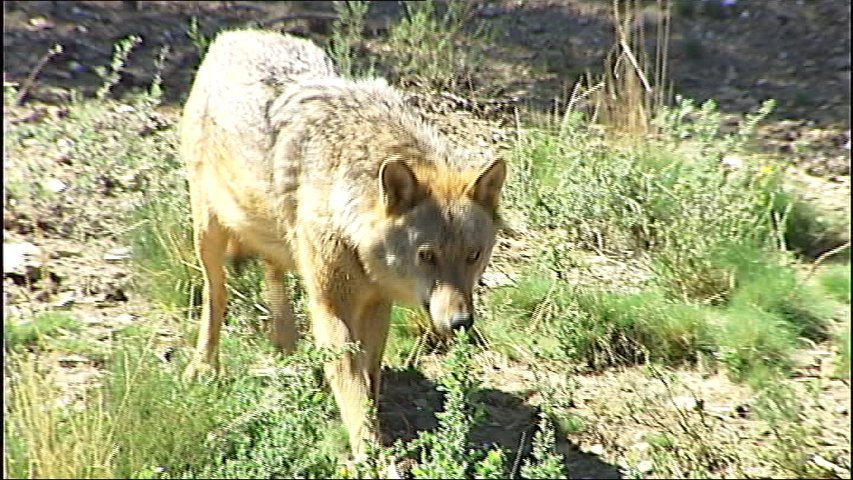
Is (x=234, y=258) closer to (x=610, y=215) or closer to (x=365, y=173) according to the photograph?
(x=365, y=173)

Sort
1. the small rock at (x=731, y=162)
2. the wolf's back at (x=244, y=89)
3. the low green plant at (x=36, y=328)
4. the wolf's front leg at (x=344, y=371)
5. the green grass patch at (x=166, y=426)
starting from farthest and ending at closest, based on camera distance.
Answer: the small rock at (x=731, y=162) → the wolf's back at (x=244, y=89) → the low green plant at (x=36, y=328) → the wolf's front leg at (x=344, y=371) → the green grass patch at (x=166, y=426)

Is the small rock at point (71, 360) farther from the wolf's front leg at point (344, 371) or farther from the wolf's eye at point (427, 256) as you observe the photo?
the wolf's eye at point (427, 256)

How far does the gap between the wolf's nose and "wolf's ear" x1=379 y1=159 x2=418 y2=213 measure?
0.48m

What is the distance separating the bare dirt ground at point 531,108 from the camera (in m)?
5.43

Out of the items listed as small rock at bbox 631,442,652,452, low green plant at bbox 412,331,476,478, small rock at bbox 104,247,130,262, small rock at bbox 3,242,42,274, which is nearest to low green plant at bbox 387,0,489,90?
small rock at bbox 104,247,130,262

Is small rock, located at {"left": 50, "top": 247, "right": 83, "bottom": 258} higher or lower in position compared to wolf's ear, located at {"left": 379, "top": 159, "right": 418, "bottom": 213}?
lower

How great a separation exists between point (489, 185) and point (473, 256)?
286 mm

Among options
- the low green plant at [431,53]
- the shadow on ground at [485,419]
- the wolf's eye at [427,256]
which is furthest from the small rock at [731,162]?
the wolf's eye at [427,256]

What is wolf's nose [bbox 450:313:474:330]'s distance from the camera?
4.67 meters

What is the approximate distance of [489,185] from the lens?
488cm

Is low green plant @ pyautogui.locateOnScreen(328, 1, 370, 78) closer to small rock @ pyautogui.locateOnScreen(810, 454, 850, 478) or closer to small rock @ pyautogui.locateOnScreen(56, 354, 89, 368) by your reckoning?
small rock @ pyautogui.locateOnScreen(56, 354, 89, 368)

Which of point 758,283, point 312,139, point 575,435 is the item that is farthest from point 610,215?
point 312,139

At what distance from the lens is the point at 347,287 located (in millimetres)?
5039

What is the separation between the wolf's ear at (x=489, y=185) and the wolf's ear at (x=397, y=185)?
0.76ft
